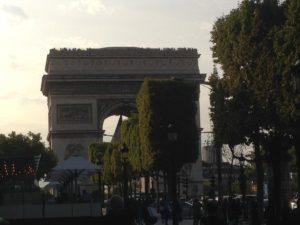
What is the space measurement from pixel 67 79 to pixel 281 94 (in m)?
83.3

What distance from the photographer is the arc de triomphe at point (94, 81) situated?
390ft

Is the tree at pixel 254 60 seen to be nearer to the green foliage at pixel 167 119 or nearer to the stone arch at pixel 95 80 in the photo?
the green foliage at pixel 167 119

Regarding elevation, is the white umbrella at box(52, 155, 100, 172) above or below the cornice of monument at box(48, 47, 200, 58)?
below

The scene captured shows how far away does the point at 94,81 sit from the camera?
122 meters

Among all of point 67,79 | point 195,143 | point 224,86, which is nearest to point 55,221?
point 224,86

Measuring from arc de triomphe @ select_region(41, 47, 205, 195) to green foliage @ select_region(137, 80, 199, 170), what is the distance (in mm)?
42997

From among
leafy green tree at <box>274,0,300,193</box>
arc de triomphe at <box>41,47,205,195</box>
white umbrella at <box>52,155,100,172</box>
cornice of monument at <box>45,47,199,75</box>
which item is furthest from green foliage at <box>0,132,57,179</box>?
leafy green tree at <box>274,0,300,193</box>

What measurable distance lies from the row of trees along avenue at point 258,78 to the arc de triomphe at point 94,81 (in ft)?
232

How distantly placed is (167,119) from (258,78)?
3269 centimetres

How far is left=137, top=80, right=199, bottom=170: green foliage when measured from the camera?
7375 cm

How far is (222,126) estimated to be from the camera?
4706 cm

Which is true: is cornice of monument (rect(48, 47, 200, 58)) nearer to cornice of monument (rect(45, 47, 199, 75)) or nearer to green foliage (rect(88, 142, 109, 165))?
cornice of monument (rect(45, 47, 199, 75))

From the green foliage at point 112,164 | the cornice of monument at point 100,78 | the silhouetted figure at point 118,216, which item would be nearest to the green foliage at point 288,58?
the silhouetted figure at point 118,216

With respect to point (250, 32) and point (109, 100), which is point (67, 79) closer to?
point (109, 100)
